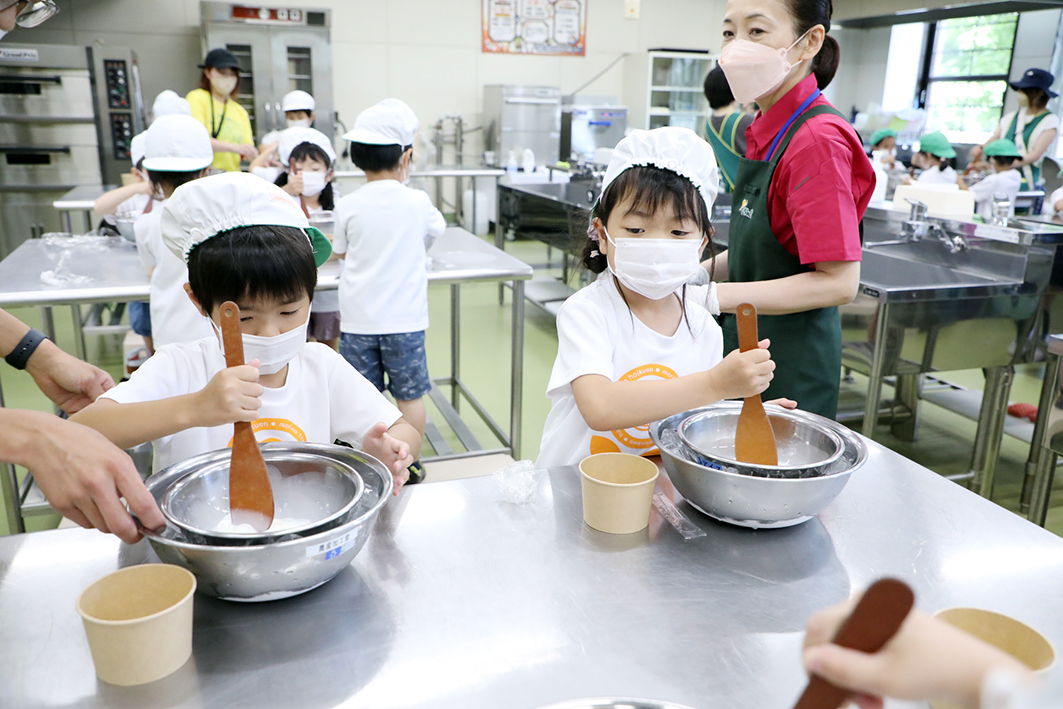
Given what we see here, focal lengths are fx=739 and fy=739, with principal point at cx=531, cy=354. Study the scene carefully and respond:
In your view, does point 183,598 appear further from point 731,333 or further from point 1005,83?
point 1005,83

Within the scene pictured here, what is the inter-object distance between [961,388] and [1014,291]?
103 cm

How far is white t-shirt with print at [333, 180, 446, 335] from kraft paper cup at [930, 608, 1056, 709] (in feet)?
6.18

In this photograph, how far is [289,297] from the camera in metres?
1.06

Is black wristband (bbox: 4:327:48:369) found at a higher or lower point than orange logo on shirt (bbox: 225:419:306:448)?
higher

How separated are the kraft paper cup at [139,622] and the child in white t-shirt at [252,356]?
258 mm

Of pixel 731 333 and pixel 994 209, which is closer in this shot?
pixel 731 333

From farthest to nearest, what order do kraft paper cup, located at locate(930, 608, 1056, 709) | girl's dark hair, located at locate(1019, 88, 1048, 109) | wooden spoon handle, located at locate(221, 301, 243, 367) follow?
1. girl's dark hair, located at locate(1019, 88, 1048, 109)
2. wooden spoon handle, located at locate(221, 301, 243, 367)
3. kraft paper cup, located at locate(930, 608, 1056, 709)

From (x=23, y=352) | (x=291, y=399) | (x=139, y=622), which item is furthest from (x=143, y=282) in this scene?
(x=139, y=622)

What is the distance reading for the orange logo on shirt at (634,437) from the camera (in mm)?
1184

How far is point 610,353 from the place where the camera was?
1187 mm

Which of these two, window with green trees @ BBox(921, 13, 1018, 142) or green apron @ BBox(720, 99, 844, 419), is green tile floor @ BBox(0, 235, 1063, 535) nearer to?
green apron @ BBox(720, 99, 844, 419)

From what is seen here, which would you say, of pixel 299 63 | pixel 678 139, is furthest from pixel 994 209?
pixel 299 63

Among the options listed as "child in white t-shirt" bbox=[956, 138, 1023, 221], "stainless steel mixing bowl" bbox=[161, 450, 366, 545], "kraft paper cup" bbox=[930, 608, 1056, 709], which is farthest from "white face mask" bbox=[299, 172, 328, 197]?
"child in white t-shirt" bbox=[956, 138, 1023, 221]

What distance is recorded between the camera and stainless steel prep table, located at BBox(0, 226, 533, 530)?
2.08 metres
